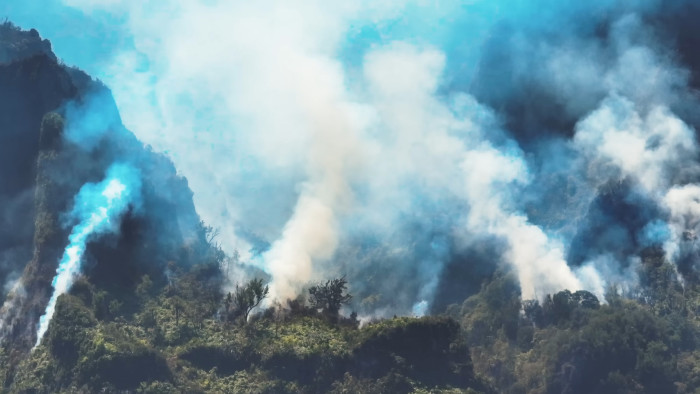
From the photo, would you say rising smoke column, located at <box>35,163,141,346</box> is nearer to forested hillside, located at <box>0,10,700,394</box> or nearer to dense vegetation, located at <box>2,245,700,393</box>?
forested hillside, located at <box>0,10,700,394</box>

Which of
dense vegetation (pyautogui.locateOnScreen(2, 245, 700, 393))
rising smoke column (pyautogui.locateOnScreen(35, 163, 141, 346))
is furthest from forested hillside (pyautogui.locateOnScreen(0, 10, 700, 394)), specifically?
rising smoke column (pyautogui.locateOnScreen(35, 163, 141, 346))

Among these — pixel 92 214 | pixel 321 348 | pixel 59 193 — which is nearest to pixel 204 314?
pixel 321 348

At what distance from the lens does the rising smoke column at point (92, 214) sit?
388ft

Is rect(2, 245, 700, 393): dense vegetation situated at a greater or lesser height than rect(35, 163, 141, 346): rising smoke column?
lesser

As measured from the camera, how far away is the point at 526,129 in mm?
199125

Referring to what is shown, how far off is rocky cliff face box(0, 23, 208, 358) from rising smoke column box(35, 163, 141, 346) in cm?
134

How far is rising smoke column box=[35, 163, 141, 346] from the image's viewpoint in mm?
118125

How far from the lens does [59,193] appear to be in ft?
424

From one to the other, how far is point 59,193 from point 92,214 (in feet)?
23.6

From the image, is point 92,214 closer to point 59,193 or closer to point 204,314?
point 59,193

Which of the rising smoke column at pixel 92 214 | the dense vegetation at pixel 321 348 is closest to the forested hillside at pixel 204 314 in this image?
the dense vegetation at pixel 321 348

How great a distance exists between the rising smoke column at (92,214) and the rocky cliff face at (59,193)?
4.40 ft

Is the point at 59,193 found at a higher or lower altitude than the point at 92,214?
higher


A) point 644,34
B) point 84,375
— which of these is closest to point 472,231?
point 644,34
